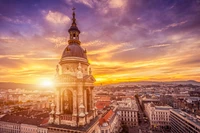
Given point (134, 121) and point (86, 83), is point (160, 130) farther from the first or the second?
point (86, 83)

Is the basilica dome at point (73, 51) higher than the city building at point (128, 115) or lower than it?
higher

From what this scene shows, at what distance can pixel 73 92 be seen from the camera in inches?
636

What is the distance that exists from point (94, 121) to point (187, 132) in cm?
5099

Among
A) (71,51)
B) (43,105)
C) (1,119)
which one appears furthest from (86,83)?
(43,105)

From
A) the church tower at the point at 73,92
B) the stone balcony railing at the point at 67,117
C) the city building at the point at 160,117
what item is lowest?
the city building at the point at 160,117

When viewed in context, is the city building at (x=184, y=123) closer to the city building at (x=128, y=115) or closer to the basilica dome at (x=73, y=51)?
the city building at (x=128, y=115)

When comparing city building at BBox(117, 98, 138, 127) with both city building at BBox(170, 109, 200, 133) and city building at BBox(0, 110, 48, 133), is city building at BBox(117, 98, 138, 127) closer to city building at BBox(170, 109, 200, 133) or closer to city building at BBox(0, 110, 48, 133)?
city building at BBox(170, 109, 200, 133)

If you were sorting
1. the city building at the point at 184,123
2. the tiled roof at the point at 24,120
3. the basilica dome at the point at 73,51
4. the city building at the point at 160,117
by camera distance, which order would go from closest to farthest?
the basilica dome at the point at 73,51 → the city building at the point at 184,123 → the tiled roof at the point at 24,120 → the city building at the point at 160,117

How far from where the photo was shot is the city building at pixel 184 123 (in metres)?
45.6

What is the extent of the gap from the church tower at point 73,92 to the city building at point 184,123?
47.0 m

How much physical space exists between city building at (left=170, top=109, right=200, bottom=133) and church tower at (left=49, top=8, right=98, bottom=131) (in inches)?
1851

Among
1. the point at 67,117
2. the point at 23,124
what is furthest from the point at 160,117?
the point at 67,117

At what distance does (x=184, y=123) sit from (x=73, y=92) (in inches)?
2226

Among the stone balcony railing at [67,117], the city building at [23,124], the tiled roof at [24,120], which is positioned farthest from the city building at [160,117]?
the stone balcony railing at [67,117]
